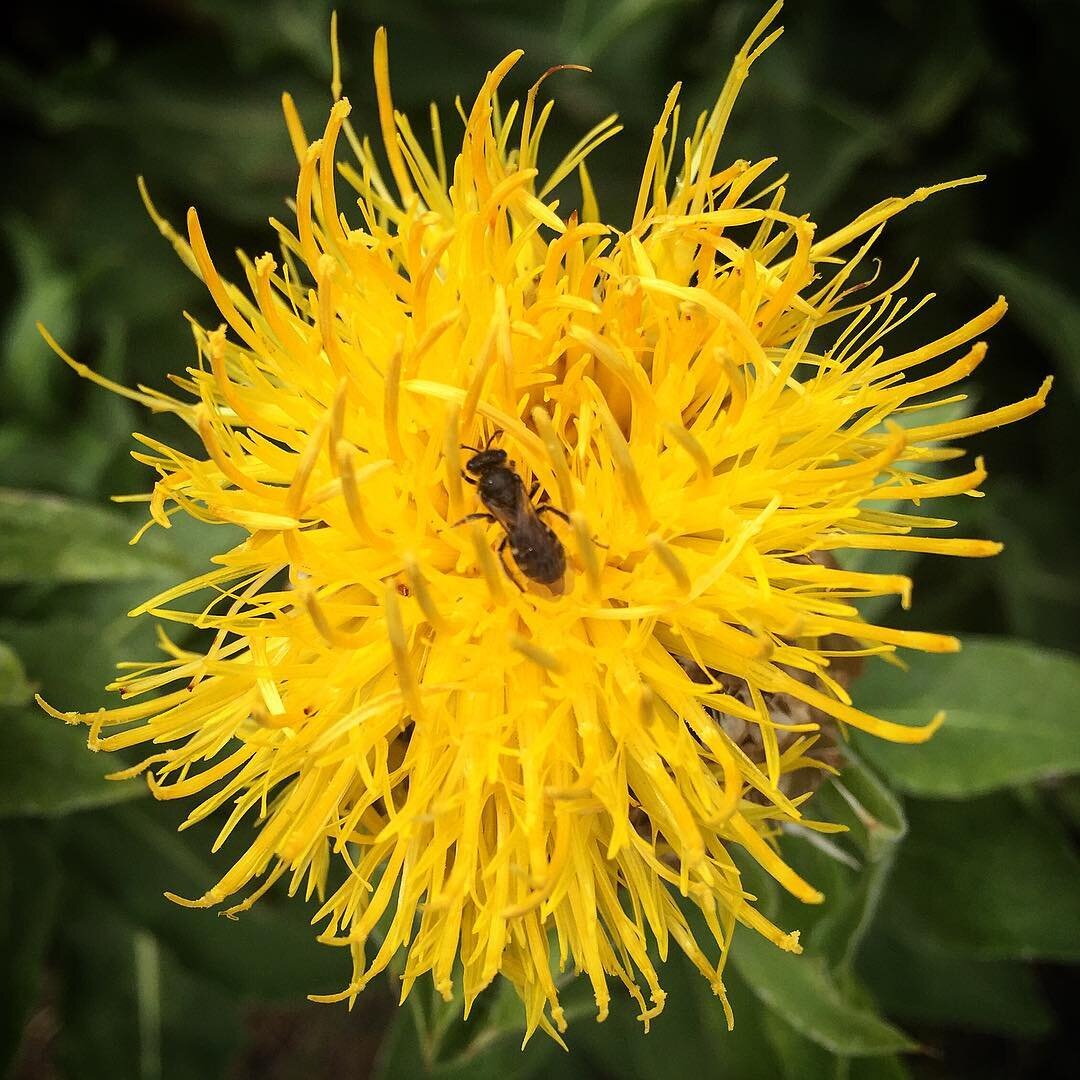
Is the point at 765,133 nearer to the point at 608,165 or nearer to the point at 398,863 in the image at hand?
the point at 608,165

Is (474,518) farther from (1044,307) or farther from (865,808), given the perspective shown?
(1044,307)

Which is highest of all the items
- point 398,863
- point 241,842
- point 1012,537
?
point 1012,537

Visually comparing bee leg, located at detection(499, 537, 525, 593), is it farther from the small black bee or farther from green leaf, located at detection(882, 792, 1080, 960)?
green leaf, located at detection(882, 792, 1080, 960)

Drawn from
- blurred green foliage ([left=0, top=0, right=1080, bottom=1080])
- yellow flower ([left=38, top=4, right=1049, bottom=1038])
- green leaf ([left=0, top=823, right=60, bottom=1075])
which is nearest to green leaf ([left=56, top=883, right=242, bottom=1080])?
blurred green foliage ([left=0, top=0, right=1080, bottom=1080])

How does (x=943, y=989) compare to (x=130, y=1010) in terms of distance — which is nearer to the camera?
(x=943, y=989)

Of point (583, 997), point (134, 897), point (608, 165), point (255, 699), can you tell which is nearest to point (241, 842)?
point (134, 897)

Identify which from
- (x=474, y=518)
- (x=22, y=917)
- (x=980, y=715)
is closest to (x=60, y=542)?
(x=22, y=917)

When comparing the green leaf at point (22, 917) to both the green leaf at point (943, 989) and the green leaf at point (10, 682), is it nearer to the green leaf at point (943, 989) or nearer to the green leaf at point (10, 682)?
the green leaf at point (10, 682)
